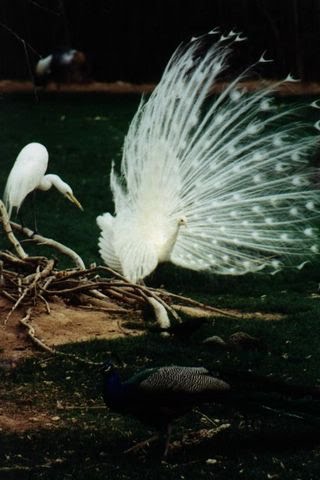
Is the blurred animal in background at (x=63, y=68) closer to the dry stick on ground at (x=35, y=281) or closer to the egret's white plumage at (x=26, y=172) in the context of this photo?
the egret's white plumage at (x=26, y=172)

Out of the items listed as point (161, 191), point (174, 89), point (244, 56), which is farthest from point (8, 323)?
point (244, 56)

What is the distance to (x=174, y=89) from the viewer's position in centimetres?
644

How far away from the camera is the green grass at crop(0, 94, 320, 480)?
4008mm

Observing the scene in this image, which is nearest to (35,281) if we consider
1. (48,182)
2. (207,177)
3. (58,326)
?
(58,326)

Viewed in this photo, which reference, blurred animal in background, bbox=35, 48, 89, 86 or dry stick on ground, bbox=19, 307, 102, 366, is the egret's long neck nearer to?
dry stick on ground, bbox=19, 307, 102, 366

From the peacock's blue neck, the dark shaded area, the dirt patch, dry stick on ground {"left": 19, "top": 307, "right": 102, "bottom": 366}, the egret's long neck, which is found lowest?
the dirt patch

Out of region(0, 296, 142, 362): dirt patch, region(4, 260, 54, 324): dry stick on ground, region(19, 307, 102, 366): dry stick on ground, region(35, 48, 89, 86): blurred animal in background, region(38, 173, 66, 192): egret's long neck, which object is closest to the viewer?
region(19, 307, 102, 366): dry stick on ground

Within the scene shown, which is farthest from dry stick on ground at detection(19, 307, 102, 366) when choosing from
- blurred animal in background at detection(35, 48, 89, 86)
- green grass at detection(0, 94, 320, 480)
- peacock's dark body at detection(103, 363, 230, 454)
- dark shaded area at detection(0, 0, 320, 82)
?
blurred animal in background at detection(35, 48, 89, 86)

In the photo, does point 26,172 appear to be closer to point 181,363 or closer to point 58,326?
point 58,326

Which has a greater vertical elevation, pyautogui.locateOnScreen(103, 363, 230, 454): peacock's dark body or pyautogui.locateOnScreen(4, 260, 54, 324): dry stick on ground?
pyautogui.locateOnScreen(103, 363, 230, 454): peacock's dark body

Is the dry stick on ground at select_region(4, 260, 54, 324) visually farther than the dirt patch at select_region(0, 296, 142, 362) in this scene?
Yes

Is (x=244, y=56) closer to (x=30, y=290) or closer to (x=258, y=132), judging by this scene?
(x=258, y=132)

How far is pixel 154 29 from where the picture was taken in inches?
293

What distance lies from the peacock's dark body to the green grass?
0.21m
